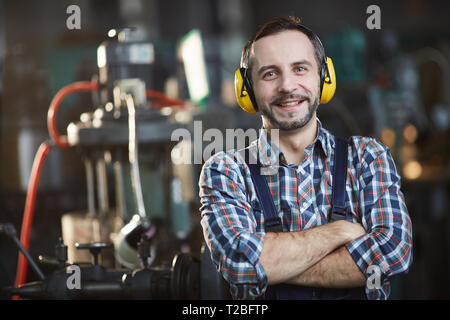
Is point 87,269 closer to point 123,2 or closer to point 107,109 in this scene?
point 107,109

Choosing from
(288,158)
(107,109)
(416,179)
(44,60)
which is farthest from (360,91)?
(44,60)

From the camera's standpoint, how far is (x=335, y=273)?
121 centimetres

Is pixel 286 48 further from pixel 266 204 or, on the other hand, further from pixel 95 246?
pixel 95 246

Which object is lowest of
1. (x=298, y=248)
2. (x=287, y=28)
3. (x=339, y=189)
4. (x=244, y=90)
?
(x=298, y=248)

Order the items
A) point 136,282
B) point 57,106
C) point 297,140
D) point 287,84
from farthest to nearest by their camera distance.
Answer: point 57,106 < point 136,282 < point 297,140 < point 287,84

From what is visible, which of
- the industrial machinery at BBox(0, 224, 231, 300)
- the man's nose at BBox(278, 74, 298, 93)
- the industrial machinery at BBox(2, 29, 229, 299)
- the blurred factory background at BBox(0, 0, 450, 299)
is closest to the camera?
the man's nose at BBox(278, 74, 298, 93)

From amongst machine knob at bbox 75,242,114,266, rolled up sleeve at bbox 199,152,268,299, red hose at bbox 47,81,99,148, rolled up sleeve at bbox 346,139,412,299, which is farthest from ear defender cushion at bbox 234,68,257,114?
red hose at bbox 47,81,99,148

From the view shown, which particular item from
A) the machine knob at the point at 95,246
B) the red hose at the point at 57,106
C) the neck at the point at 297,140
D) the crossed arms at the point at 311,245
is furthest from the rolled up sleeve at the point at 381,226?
the red hose at the point at 57,106

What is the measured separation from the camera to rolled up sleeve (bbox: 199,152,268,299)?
119cm

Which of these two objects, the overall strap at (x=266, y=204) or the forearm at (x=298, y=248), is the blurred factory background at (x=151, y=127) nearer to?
the overall strap at (x=266, y=204)

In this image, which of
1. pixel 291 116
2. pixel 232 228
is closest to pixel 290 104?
pixel 291 116

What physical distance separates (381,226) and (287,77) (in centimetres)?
37

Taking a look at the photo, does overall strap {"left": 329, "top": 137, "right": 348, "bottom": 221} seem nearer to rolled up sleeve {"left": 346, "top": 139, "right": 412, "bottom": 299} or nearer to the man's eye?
rolled up sleeve {"left": 346, "top": 139, "right": 412, "bottom": 299}

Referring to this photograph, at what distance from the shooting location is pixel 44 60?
4730 mm
